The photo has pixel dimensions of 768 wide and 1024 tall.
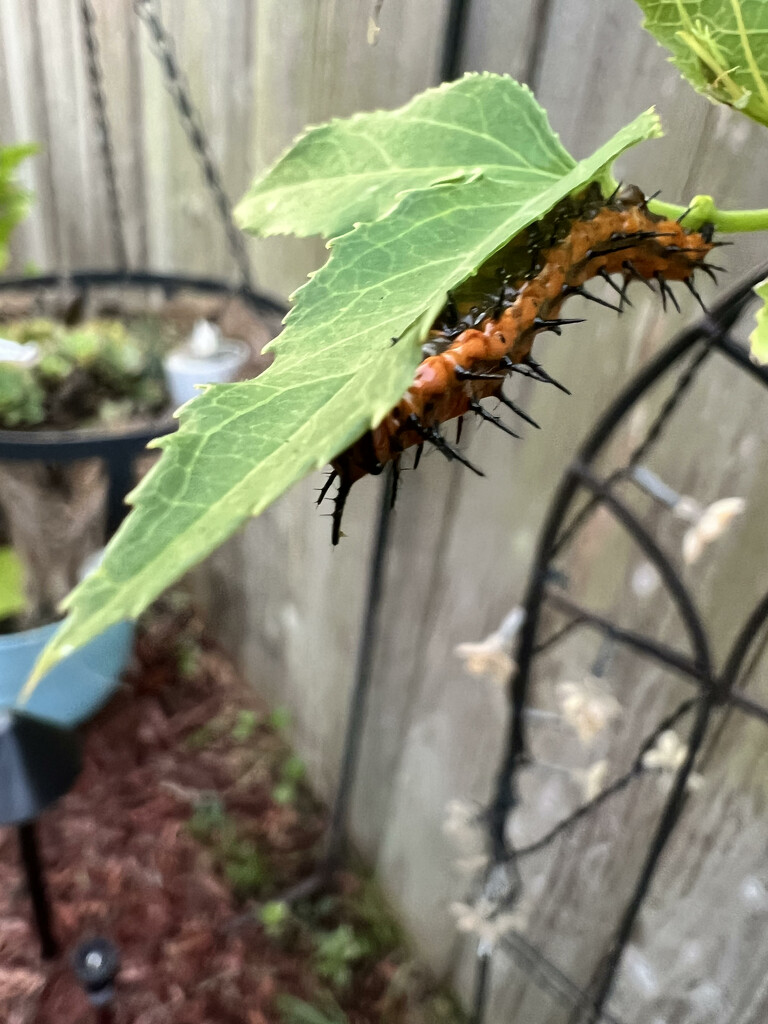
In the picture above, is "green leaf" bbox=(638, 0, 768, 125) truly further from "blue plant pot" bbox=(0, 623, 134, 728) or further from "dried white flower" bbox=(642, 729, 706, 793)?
"blue plant pot" bbox=(0, 623, 134, 728)

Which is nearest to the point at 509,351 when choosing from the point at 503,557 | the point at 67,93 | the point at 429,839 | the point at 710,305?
the point at 710,305

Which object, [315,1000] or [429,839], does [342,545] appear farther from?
[315,1000]

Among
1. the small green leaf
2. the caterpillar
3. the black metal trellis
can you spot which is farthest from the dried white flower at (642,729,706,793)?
the small green leaf

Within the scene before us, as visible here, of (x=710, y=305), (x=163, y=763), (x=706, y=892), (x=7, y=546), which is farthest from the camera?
(x=163, y=763)

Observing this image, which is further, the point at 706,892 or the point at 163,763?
the point at 163,763

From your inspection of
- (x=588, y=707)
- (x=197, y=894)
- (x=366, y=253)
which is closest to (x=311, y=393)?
(x=366, y=253)

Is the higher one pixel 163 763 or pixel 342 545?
pixel 342 545

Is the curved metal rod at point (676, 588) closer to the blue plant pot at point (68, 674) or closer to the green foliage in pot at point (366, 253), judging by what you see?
the green foliage in pot at point (366, 253)
